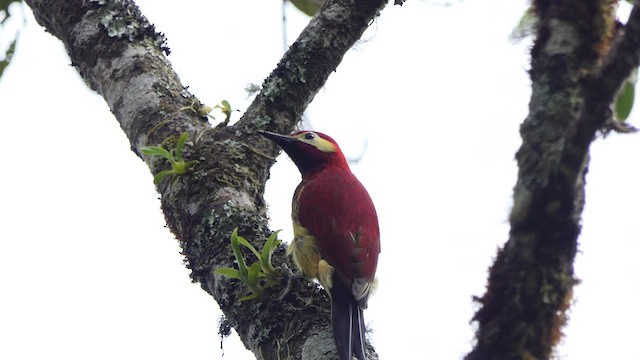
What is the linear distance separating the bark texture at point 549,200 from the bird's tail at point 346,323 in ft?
1.95

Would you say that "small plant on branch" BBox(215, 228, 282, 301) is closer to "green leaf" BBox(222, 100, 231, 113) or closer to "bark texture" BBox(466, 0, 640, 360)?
"green leaf" BBox(222, 100, 231, 113)

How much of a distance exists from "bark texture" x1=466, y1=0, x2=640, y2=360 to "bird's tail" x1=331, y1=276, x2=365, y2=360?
0.59 metres

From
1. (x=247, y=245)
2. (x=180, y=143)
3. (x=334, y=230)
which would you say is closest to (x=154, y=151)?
(x=180, y=143)

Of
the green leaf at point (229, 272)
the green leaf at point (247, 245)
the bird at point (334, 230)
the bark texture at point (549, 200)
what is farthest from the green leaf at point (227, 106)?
the bark texture at point (549, 200)

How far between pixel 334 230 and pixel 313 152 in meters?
0.72

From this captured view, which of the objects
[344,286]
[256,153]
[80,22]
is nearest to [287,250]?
[344,286]

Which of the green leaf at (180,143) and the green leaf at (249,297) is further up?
the green leaf at (180,143)

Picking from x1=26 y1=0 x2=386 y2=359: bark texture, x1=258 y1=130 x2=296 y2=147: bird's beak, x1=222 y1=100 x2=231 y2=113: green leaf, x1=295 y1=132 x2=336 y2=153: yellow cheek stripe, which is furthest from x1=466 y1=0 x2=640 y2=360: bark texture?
x1=295 y1=132 x2=336 y2=153: yellow cheek stripe

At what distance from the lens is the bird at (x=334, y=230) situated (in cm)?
283

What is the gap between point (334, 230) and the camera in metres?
3.28

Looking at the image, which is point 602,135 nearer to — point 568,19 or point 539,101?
point 539,101

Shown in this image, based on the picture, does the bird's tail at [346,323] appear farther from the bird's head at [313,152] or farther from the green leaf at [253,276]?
the bird's head at [313,152]

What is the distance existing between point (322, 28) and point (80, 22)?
3.20 ft

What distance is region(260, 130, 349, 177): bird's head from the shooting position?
3.74 meters
